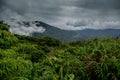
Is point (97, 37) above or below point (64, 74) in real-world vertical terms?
above

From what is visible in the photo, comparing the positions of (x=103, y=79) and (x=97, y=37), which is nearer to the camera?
(x=103, y=79)

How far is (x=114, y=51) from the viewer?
18.8 feet

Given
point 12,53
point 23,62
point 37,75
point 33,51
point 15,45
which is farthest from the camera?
point 33,51

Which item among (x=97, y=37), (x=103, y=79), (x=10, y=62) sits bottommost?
(x=103, y=79)

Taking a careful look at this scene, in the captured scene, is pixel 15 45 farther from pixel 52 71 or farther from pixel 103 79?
pixel 103 79

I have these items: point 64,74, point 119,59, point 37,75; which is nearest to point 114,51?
point 119,59

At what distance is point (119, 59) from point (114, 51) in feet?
1.49

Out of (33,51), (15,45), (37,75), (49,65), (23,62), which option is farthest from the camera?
(33,51)

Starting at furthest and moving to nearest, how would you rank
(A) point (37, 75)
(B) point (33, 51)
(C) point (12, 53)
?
(B) point (33, 51) → (C) point (12, 53) → (A) point (37, 75)

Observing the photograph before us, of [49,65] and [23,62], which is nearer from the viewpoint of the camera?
[49,65]

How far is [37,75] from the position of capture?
5.19 m

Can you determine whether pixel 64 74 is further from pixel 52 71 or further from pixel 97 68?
pixel 97 68

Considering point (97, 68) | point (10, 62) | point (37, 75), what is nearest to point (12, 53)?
point (10, 62)

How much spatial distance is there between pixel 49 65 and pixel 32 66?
0.39 meters
